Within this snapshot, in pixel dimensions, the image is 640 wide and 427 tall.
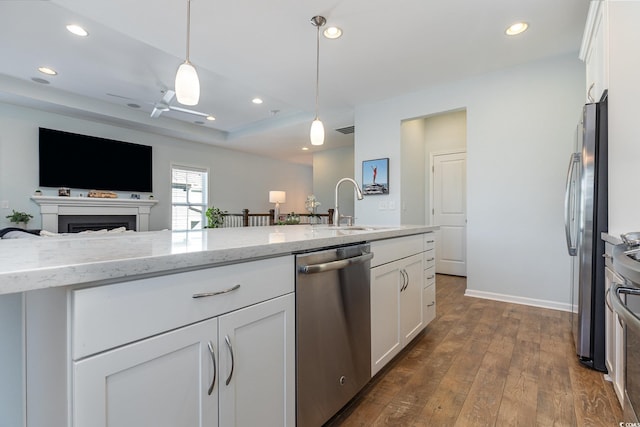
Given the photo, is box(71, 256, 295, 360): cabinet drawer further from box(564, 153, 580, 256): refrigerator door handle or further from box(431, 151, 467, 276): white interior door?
box(431, 151, 467, 276): white interior door

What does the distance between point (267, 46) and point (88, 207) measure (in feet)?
14.6

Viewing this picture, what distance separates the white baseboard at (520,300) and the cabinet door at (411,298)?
1.63 m

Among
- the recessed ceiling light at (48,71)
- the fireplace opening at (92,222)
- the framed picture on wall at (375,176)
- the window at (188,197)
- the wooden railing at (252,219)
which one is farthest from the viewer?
the wooden railing at (252,219)

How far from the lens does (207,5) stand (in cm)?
231

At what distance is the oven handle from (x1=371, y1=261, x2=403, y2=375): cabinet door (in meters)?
0.96

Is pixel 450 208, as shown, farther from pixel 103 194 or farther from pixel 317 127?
pixel 103 194

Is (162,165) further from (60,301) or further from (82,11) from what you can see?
(60,301)

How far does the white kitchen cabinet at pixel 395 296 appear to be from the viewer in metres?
1.67

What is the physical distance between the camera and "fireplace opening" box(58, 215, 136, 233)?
16.1 feet

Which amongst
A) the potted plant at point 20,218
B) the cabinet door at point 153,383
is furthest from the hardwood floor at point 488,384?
the potted plant at point 20,218

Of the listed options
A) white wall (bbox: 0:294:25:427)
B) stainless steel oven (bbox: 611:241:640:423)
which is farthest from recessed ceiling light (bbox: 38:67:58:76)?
stainless steel oven (bbox: 611:241:640:423)

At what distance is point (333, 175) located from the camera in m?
7.54

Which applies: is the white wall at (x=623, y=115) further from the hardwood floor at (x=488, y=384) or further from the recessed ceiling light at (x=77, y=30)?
the recessed ceiling light at (x=77, y=30)

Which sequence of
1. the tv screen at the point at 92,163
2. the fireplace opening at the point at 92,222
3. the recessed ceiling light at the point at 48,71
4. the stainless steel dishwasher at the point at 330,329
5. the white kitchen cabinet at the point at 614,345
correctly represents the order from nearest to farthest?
the stainless steel dishwasher at the point at 330,329, the white kitchen cabinet at the point at 614,345, the recessed ceiling light at the point at 48,71, the tv screen at the point at 92,163, the fireplace opening at the point at 92,222
